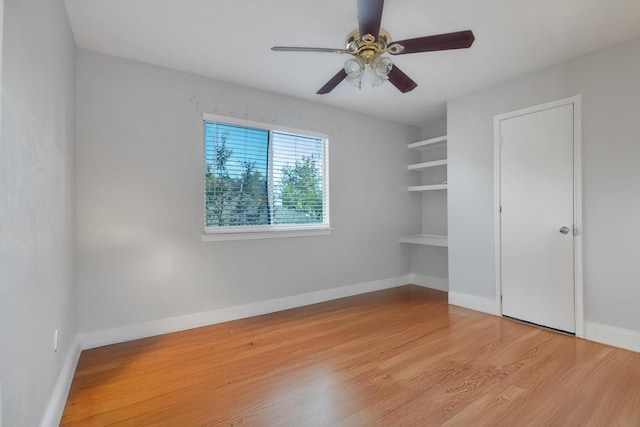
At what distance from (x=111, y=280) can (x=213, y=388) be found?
1.38 meters

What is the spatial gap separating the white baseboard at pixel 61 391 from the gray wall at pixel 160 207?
0.40 metres

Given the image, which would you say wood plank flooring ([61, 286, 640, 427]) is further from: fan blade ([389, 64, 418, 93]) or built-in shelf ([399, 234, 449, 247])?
fan blade ([389, 64, 418, 93])

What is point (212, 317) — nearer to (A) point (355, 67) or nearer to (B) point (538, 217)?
(A) point (355, 67)

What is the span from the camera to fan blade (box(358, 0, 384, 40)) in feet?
5.22

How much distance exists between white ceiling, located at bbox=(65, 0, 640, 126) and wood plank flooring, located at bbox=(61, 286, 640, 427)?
2.44 metres

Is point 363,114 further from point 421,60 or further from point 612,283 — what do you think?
point 612,283

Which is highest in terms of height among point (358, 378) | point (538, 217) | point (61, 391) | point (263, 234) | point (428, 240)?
point (538, 217)

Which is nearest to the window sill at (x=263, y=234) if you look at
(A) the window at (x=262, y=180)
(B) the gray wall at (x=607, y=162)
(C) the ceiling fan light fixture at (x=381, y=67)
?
(A) the window at (x=262, y=180)

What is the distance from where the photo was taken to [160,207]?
2787 millimetres

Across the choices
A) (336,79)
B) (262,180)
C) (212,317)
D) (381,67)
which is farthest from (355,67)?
(212,317)

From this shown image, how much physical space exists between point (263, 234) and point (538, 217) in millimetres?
2760

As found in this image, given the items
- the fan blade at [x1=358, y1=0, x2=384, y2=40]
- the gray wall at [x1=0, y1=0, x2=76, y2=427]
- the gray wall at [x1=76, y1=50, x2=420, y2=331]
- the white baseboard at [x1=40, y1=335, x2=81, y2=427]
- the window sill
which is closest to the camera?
the gray wall at [x1=0, y1=0, x2=76, y2=427]

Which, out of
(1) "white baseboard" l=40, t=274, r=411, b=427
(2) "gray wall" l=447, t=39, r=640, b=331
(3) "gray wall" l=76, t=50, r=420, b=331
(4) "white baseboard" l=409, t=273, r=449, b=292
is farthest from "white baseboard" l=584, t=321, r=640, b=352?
(3) "gray wall" l=76, t=50, r=420, b=331

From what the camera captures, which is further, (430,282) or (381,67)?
(430,282)
